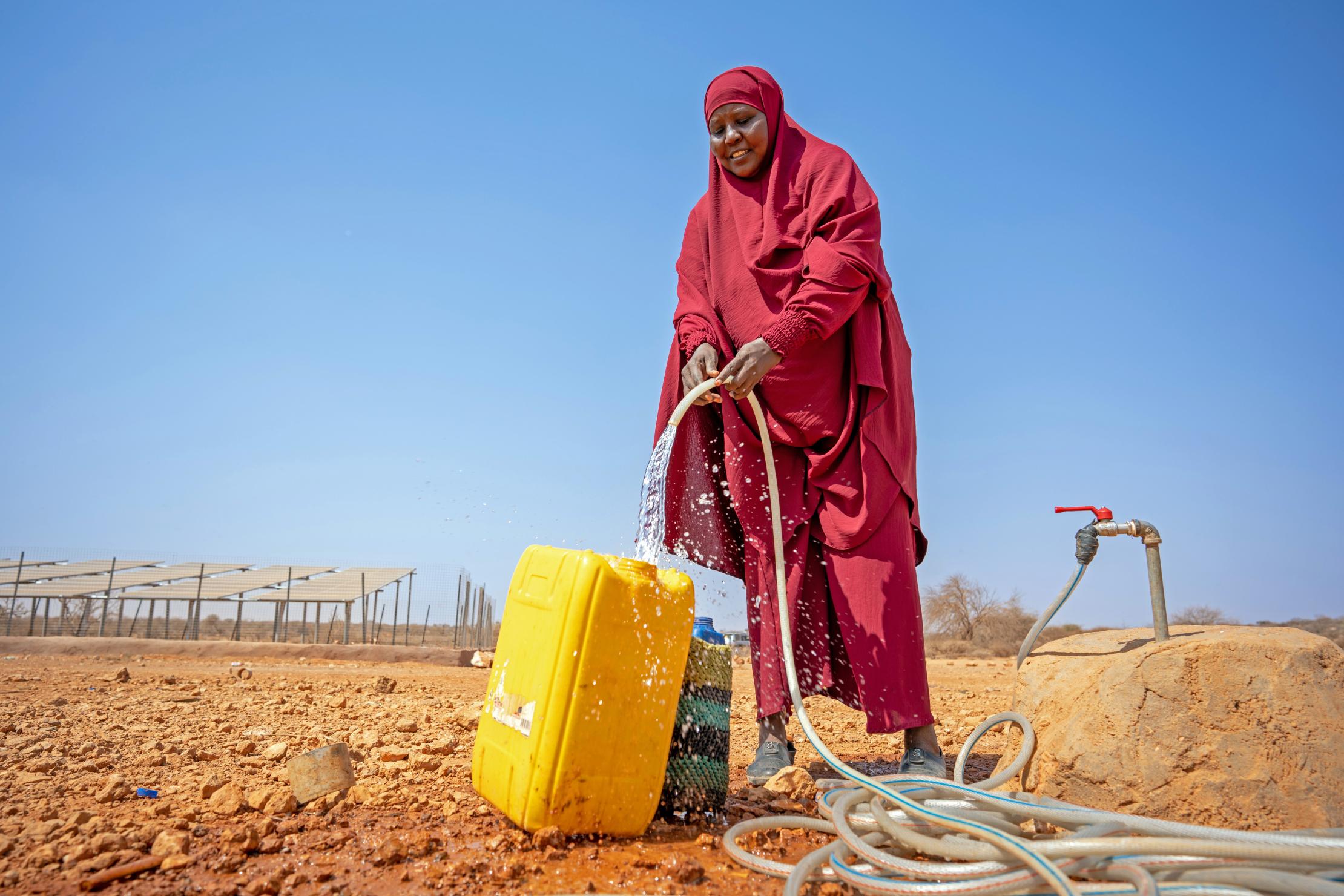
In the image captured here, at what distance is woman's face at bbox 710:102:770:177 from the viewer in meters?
2.88

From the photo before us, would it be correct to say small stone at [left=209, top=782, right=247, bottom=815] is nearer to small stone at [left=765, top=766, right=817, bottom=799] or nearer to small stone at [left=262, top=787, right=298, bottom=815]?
small stone at [left=262, top=787, right=298, bottom=815]

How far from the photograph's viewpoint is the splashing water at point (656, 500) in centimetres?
271

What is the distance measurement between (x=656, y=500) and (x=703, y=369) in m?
0.49

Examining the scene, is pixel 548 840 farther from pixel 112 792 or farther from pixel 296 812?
pixel 112 792

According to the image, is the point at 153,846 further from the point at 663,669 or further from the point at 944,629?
the point at 944,629

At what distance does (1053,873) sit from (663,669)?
84 centimetres

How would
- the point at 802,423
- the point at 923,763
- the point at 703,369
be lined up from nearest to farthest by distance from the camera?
the point at 923,763
the point at 802,423
the point at 703,369

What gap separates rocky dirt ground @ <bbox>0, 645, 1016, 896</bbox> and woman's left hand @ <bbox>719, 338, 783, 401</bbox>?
120 centimetres

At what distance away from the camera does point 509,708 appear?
182 cm

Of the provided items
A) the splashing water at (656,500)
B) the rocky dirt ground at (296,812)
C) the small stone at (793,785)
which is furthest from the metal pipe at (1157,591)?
the splashing water at (656,500)

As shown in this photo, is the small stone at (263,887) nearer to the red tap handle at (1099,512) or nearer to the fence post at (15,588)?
the red tap handle at (1099,512)

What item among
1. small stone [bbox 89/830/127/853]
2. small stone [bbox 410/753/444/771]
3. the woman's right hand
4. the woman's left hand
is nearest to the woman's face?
the woman's right hand

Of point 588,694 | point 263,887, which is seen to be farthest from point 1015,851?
point 263,887

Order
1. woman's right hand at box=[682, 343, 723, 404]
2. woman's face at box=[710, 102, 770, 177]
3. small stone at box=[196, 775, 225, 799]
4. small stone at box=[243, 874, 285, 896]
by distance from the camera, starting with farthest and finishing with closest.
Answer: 1. woman's face at box=[710, 102, 770, 177]
2. woman's right hand at box=[682, 343, 723, 404]
3. small stone at box=[196, 775, 225, 799]
4. small stone at box=[243, 874, 285, 896]
